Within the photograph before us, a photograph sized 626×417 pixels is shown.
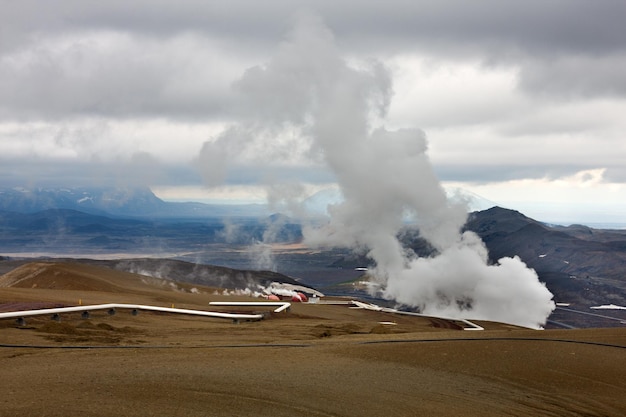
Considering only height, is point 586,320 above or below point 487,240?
below

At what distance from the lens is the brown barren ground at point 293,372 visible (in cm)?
1931

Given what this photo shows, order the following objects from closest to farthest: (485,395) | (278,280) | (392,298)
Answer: (485,395) < (392,298) < (278,280)

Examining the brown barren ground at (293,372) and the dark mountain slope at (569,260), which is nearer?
the brown barren ground at (293,372)

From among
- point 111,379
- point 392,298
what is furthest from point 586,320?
point 111,379

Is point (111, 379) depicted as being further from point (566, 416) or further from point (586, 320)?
point (586, 320)

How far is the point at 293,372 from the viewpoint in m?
24.7

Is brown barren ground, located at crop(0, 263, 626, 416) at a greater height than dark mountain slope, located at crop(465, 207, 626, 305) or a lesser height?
lesser

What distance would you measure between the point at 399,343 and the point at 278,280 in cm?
11084

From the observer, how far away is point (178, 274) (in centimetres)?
14575

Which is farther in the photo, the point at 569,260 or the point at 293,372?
the point at 569,260

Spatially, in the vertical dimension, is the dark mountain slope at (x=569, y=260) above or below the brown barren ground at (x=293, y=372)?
above

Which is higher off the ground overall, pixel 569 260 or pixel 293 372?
pixel 569 260

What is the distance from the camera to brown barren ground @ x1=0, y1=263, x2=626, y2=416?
19312mm

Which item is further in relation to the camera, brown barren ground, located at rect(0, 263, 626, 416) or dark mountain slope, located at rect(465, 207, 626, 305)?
dark mountain slope, located at rect(465, 207, 626, 305)
